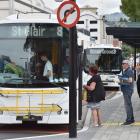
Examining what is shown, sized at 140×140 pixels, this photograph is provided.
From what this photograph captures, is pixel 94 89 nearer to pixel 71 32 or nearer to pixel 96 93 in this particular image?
pixel 96 93

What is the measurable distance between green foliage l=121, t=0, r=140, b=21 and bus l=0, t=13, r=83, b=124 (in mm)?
20620

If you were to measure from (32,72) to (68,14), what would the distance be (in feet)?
8.16

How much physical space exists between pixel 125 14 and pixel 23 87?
25.7 m

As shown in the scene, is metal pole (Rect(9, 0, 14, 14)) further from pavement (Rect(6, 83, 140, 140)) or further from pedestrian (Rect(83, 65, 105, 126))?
pedestrian (Rect(83, 65, 105, 126))

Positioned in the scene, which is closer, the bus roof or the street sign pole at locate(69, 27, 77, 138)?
the street sign pole at locate(69, 27, 77, 138)

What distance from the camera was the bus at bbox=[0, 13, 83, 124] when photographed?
48.3 feet

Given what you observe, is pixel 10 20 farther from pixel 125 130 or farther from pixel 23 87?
pixel 125 130

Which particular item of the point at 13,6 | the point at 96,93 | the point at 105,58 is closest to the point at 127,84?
the point at 96,93

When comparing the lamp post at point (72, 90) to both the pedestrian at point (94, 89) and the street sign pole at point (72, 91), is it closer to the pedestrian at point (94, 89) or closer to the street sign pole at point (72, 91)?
the street sign pole at point (72, 91)

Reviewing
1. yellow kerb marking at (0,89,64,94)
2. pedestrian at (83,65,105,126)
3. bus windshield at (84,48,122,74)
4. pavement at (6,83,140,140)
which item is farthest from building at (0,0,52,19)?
yellow kerb marking at (0,89,64,94)

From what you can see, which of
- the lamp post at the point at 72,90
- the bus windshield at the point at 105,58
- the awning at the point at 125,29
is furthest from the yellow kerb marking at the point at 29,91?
the bus windshield at the point at 105,58

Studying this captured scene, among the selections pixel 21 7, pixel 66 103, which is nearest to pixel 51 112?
pixel 66 103

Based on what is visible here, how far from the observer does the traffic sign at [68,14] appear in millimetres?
13031

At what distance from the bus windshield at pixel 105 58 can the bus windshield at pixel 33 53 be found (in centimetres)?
1993
